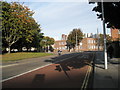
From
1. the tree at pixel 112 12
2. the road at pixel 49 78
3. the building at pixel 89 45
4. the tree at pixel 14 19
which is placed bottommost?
the road at pixel 49 78

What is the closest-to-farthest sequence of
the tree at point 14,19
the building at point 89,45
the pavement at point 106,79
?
the pavement at point 106,79, the tree at point 14,19, the building at point 89,45

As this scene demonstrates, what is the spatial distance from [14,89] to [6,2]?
32.7 meters

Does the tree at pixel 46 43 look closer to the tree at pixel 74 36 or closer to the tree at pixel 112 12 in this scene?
the tree at pixel 74 36

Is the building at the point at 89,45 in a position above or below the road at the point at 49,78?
above

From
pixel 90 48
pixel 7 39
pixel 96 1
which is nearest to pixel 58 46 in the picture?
pixel 90 48

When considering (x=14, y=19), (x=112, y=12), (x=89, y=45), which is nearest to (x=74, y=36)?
(x=89, y=45)

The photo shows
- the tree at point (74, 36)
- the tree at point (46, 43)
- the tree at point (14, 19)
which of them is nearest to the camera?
the tree at point (14, 19)

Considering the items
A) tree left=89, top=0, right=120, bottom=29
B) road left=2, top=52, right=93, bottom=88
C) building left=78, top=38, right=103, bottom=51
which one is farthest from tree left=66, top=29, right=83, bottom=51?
road left=2, top=52, right=93, bottom=88

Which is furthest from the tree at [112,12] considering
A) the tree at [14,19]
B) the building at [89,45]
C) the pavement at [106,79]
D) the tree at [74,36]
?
the building at [89,45]

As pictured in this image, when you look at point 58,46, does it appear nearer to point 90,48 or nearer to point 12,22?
point 90,48

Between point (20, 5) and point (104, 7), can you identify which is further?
point (20, 5)

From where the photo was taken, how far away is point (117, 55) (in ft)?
82.7

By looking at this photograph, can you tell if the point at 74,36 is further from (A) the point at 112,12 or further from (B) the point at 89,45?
(A) the point at 112,12

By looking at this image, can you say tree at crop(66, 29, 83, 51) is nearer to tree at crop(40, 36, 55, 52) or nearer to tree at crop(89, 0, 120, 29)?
tree at crop(40, 36, 55, 52)
